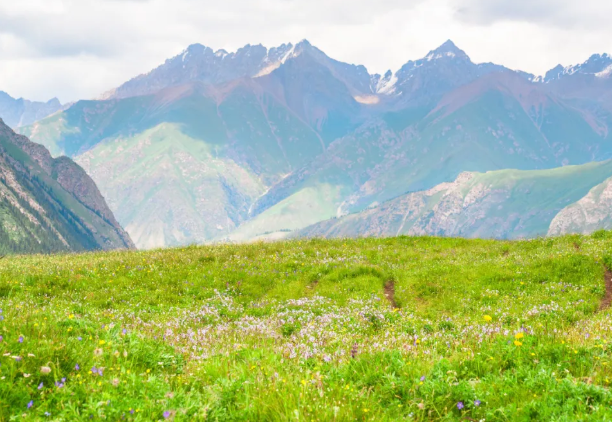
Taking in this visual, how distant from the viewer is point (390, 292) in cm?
Answer: 1730

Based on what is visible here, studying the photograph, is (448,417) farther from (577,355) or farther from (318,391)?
(577,355)

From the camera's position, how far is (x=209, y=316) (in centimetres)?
1368

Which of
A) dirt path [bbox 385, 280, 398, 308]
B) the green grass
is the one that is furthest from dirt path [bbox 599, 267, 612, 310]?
dirt path [bbox 385, 280, 398, 308]

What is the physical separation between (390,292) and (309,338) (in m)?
8.05

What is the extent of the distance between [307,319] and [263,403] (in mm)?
7795

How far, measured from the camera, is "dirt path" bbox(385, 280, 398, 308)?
15975 mm

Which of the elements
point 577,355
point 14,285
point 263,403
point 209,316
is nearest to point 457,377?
point 577,355

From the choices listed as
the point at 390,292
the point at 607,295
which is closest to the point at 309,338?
the point at 390,292

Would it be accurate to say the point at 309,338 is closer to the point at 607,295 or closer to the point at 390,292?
the point at 390,292

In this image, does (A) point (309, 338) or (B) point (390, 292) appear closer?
(A) point (309, 338)

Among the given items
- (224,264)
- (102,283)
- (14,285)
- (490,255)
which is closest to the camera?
(14,285)

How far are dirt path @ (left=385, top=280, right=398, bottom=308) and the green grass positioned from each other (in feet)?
0.79

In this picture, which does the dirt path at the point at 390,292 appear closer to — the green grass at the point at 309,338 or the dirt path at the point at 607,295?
the green grass at the point at 309,338

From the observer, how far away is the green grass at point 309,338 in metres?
5.25
